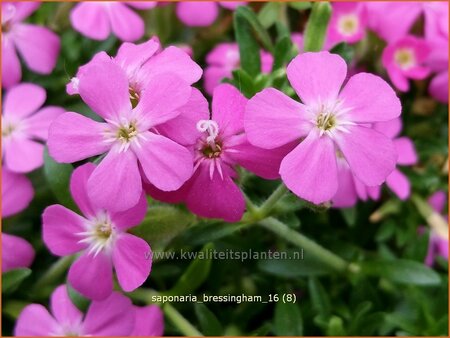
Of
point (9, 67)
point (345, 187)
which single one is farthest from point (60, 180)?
point (345, 187)

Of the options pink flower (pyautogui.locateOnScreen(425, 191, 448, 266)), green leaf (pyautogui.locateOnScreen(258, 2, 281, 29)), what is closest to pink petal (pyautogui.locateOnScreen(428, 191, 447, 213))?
pink flower (pyautogui.locateOnScreen(425, 191, 448, 266))

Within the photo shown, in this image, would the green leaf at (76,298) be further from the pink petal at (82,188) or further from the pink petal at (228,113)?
the pink petal at (228,113)

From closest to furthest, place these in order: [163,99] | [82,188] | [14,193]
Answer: [163,99], [82,188], [14,193]

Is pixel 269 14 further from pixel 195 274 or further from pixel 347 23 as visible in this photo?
pixel 195 274

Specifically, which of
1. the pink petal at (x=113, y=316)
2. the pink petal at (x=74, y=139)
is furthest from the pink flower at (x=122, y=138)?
the pink petal at (x=113, y=316)

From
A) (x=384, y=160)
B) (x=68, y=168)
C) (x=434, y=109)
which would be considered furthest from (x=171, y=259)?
(x=434, y=109)

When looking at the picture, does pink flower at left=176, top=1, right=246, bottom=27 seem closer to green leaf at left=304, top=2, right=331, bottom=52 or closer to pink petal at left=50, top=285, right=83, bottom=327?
green leaf at left=304, top=2, right=331, bottom=52

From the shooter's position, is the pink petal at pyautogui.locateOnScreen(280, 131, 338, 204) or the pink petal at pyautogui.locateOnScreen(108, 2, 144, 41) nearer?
the pink petal at pyautogui.locateOnScreen(280, 131, 338, 204)

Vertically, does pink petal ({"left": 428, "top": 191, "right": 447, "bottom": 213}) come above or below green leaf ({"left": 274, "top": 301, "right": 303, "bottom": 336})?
above
